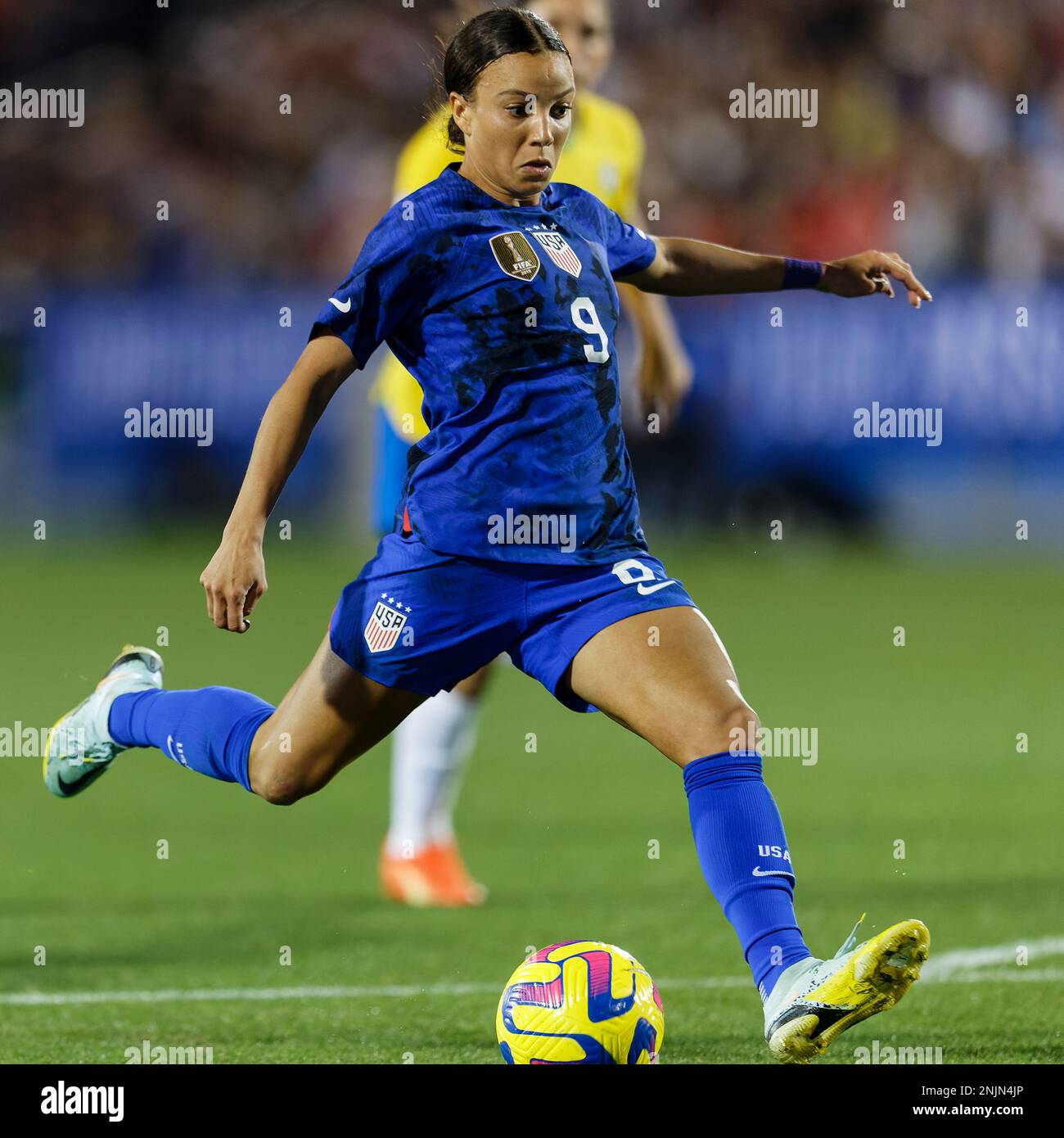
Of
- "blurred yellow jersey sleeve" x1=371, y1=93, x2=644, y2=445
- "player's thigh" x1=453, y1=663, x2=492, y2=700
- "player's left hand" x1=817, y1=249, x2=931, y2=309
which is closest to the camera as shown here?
"player's left hand" x1=817, y1=249, x2=931, y2=309


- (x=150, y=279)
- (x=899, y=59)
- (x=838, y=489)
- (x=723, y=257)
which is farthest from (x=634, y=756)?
(x=899, y=59)

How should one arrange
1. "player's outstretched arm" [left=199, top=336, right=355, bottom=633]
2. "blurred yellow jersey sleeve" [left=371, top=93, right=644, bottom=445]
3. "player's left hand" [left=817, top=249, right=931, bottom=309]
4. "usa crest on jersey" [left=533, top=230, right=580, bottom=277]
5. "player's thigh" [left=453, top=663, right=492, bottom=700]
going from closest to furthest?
"player's outstretched arm" [left=199, top=336, right=355, bottom=633] → "usa crest on jersey" [left=533, top=230, right=580, bottom=277] → "player's left hand" [left=817, top=249, right=931, bottom=309] → "blurred yellow jersey sleeve" [left=371, top=93, right=644, bottom=445] → "player's thigh" [left=453, top=663, right=492, bottom=700]

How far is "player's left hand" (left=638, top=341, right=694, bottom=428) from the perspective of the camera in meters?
5.83

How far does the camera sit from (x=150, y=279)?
1599 centimetres

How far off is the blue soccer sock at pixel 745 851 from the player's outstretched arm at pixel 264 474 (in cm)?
92

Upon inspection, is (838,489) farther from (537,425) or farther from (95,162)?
(537,425)

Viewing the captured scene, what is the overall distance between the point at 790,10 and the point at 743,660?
29.0 feet

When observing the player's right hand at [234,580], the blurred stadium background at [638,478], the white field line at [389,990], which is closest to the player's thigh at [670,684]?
the player's right hand at [234,580]

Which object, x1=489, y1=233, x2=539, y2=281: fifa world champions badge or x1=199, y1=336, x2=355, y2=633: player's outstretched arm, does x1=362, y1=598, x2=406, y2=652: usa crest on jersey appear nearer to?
x1=199, y1=336, x2=355, y2=633: player's outstretched arm

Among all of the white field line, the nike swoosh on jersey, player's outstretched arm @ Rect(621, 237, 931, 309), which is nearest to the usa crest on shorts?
the nike swoosh on jersey

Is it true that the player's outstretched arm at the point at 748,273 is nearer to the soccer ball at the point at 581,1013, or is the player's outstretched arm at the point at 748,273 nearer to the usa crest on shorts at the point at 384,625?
the usa crest on shorts at the point at 384,625

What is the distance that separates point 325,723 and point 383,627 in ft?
0.90

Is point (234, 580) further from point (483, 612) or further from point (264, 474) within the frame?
point (483, 612)

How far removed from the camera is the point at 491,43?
3.97 metres
